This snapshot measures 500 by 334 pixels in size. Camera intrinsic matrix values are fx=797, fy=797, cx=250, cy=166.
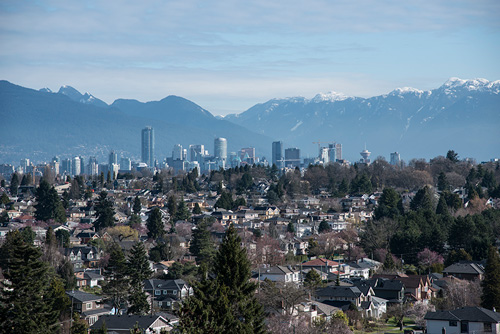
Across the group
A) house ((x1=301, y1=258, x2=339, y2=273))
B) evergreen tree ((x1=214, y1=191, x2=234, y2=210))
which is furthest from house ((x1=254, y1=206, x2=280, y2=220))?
house ((x1=301, y1=258, x2=339, y2=273))

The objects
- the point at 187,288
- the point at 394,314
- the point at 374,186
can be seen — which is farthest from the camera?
the point at 374,186

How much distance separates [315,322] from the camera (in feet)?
103

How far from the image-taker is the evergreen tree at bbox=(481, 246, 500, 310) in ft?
111

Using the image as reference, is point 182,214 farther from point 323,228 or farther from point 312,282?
point 312,282

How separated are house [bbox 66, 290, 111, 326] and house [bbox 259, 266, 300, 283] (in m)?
9.59

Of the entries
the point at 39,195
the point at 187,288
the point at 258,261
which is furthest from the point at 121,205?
the point at 187,288

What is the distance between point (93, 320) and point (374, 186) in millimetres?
60607

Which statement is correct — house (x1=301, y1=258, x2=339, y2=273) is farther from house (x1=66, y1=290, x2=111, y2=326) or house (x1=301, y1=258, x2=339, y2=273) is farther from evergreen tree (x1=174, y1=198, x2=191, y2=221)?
Answer: evergreen tree (x1=174, y1=198, x2=191, y2=221)

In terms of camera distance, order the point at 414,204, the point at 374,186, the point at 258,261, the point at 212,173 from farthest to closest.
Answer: the point at 212,173
the point at 374,186
the point at 414,204
the point at 258,261

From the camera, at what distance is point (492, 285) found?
34.1m

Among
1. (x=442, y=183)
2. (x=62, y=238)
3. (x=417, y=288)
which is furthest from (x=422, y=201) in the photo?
(x=62, y=238)

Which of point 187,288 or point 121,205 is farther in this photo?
point 121,205

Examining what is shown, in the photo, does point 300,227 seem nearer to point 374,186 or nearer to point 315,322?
point 374,186

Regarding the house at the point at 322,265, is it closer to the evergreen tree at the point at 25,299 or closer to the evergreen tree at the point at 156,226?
the evergreen tree at the point at 156,226
